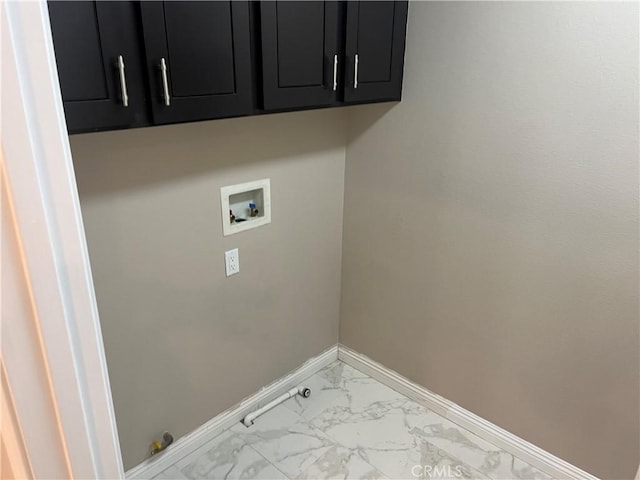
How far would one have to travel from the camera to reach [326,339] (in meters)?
2.58

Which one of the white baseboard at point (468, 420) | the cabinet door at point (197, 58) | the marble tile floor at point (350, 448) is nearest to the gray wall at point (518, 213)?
the white baseboard at point (468, 420)

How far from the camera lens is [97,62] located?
1.10 metres

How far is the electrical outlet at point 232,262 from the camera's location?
6.22 ft

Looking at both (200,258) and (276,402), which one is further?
(276,402)

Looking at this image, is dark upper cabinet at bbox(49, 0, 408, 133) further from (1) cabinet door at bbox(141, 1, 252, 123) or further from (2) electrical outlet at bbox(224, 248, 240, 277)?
(2) electrical outlet at bbox(224, 248, 240, 277)

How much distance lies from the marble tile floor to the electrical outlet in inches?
30.8

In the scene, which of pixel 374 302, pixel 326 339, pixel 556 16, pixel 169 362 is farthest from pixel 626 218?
pixel 169 362

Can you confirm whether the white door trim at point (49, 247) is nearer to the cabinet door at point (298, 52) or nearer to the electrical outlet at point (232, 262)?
the cabinet door at point (298, 52)

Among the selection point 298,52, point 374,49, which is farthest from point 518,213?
point 298,52

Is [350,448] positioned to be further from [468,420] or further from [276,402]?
[468,420]

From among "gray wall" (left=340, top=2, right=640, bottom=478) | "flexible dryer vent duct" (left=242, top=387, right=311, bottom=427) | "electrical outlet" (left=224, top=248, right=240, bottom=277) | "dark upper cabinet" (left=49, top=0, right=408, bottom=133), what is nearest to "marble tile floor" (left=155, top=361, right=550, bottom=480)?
"flexible dryer vent duct" (left=242, top=387, right=311, bottom=427)

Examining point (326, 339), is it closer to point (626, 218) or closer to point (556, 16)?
point (626, 218)

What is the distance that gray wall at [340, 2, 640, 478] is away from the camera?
5.01 feet

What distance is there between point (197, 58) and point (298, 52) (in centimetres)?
39
